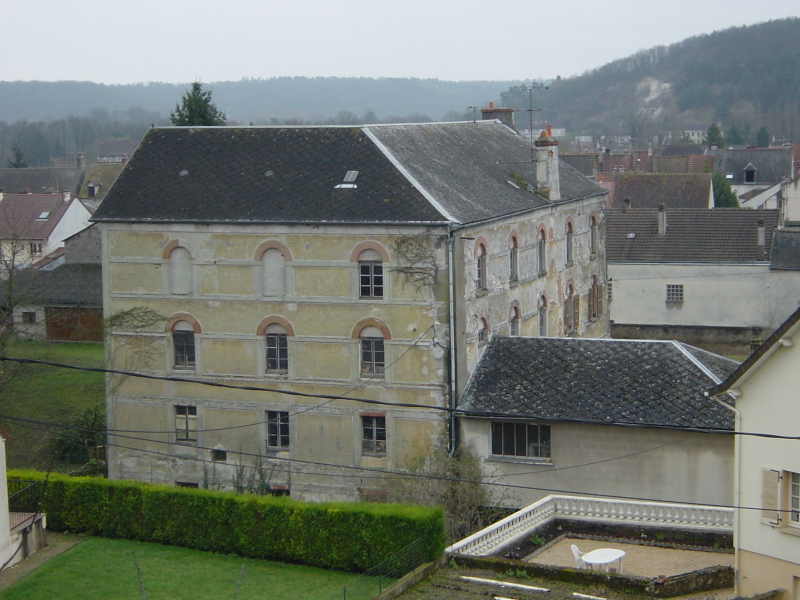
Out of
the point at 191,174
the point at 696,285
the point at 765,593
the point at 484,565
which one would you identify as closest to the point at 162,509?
the point at 484,565

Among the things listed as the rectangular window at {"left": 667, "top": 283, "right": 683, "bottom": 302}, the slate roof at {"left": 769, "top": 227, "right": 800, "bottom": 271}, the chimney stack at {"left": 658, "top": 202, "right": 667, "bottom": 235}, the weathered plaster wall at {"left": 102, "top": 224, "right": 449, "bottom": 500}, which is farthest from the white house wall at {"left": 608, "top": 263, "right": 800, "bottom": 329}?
the weathered plaster wall at {"left": 102, "top": 224, "right": 449, "bottom": 500}

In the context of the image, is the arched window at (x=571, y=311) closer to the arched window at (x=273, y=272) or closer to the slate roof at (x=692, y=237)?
the arched window at (x=273, y=272)

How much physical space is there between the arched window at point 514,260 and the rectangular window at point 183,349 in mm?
10295

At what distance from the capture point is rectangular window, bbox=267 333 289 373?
110 feet

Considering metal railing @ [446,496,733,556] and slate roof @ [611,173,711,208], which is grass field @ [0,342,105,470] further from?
slate roof @ [611,173,711,208]

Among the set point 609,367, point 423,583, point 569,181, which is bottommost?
point 423,583

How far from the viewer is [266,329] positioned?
109 ft

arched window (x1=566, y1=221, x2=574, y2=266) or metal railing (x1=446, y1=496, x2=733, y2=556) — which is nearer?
metal railing (x1=446, y1=496, x2=733, y2=556)

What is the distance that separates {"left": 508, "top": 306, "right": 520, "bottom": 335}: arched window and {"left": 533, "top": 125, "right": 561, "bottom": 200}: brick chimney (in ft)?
16.5

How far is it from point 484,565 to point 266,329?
12.0 meters

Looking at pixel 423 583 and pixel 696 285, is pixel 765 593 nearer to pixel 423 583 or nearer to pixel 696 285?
pixel 423 583

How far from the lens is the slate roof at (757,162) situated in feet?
365

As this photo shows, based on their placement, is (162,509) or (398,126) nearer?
(162,509)

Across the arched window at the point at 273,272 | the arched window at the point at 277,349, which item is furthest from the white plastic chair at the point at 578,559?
the arched window at the point at 273,272
